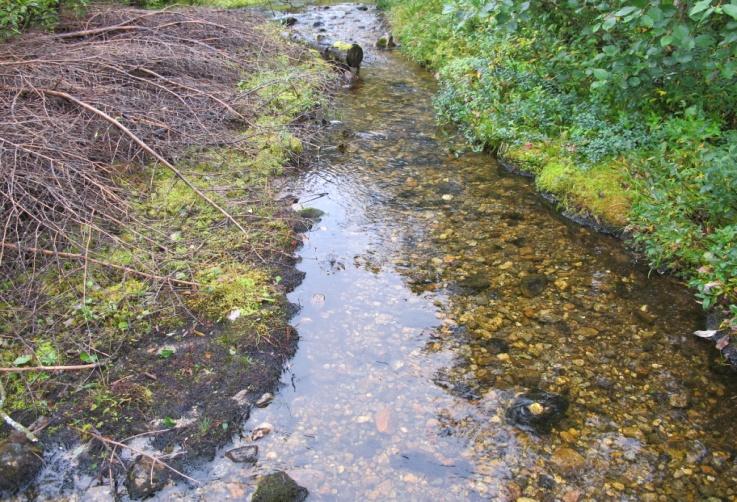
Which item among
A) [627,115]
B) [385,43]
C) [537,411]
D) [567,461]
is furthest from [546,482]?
[385,43]

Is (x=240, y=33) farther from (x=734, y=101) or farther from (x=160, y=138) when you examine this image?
(x=734, y=101)

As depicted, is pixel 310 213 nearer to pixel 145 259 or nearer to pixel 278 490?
pixel 145 259

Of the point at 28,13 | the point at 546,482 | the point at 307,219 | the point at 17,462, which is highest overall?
the point at 28,13

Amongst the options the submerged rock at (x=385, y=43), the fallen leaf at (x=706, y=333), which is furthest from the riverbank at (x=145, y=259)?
the submerged rock at (x=385, y=43)

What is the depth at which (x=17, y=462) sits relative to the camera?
129 inches

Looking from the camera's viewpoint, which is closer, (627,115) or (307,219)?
(627,115)

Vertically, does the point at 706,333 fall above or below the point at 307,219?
above

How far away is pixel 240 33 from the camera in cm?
945

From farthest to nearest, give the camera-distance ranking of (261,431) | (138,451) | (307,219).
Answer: (307,219), (261,431), (138,451)

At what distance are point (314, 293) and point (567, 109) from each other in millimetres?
4112

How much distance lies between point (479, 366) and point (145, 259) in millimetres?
3058

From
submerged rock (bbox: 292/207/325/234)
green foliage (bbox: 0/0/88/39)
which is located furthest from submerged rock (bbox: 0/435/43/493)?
green foliage (bbox: 0/0/88/39)

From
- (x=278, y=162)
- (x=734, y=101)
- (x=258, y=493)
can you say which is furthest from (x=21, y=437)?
(x=734, y=101)

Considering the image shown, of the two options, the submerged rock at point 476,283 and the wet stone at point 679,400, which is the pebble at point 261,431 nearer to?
the submerged rock at point 476,283
